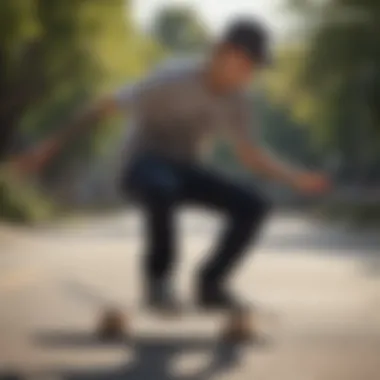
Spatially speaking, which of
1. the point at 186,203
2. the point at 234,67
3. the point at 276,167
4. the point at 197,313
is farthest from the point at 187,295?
the point at 234,67

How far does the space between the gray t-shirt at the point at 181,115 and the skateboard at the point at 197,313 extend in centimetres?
26

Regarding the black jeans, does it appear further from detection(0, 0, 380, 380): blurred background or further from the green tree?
the green tree

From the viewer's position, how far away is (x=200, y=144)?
104 centimetres

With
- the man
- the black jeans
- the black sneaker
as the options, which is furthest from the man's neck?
the black sneaker

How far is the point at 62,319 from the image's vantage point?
1.06 metres

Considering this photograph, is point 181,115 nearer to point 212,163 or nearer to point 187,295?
point 212,163

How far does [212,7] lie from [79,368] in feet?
2.05

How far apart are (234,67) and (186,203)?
0.76ft

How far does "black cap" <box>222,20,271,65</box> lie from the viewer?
3.38ft

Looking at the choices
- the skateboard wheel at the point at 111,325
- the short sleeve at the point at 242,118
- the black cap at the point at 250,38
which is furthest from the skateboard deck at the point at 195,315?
the black cap at the point at 250,38

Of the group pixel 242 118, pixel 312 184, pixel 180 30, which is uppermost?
pixel 180 30

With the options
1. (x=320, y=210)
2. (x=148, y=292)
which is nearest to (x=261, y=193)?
(x=320, y=210)

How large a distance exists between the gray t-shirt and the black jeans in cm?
3

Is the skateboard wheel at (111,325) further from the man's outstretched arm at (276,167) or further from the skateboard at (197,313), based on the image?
the man's outstretched arm at (276,167)
